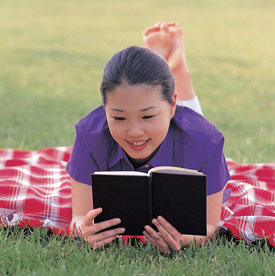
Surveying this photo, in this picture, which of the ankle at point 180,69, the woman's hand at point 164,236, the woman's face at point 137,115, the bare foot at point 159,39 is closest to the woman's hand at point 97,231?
the woman's hand at point 164,236

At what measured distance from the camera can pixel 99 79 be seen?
10461mm

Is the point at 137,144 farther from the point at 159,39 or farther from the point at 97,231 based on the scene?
the point at 159,39

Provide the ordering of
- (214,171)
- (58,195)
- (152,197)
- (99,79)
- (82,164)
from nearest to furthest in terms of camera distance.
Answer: (152,197) → (214,171) → (82,164) → (58,195) → (99,79)

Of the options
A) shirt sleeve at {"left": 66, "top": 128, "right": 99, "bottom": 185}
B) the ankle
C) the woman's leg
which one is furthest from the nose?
the ankle

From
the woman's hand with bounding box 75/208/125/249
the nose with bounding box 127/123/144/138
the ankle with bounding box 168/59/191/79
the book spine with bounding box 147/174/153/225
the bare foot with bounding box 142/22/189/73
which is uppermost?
the bare foot with bounding box 142/22/189/73

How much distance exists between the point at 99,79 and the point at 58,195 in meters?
6.51

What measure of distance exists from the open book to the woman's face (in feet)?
0.69

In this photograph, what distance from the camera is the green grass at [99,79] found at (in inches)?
115

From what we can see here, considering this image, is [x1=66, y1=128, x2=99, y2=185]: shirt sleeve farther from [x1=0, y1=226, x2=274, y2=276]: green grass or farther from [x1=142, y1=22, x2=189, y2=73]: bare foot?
[x1=142, y1=22, x2=189, y2=73]: bare foot

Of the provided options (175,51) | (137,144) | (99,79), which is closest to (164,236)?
(137,144)

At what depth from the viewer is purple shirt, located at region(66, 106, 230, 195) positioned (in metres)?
→ 3.35

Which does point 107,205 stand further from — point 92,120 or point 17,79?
point 17,79

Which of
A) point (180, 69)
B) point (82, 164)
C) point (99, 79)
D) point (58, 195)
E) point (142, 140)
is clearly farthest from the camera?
point (99, 79)

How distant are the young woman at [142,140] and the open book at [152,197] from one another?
0.05 meters
